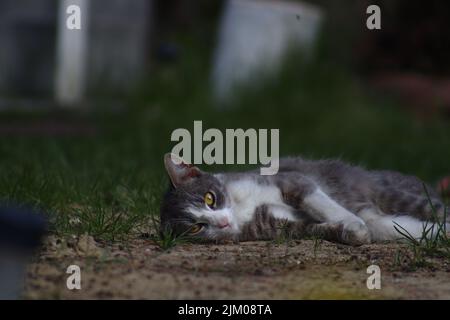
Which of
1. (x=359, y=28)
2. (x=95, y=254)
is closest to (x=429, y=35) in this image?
(x=359, y=28)

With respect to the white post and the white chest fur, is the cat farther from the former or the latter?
the white post

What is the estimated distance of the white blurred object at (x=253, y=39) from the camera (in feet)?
31.0

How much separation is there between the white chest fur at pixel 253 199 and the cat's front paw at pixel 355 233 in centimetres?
35

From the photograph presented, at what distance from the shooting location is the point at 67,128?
29.1ft

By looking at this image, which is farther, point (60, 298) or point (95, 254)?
point (95, 254)

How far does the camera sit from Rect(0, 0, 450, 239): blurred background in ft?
26.5

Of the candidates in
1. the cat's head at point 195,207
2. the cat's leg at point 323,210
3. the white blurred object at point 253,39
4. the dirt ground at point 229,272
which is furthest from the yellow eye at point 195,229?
the white blurred object at point 253,39

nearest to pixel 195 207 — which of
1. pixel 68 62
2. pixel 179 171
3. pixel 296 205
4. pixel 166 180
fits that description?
pixel 179 171

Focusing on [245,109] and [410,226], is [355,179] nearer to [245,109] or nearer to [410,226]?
[410,226]

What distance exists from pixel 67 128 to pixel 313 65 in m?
2.96

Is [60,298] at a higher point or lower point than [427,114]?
lower

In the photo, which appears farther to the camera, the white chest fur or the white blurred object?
the white blurred object

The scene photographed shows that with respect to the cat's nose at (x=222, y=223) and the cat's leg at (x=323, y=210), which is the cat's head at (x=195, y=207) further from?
the cat's leg at (x=323, y=210)

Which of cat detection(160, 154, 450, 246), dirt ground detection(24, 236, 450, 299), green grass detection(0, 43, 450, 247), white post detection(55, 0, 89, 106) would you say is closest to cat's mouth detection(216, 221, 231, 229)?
cat detection(160, 154, 450, 246)
